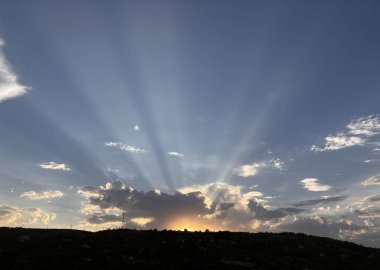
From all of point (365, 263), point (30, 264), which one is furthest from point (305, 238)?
point (30, 264)

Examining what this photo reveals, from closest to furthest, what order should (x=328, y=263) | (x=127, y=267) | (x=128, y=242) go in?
(x=127, y=267) < (x=328, y=263) < (x=128, y=242)

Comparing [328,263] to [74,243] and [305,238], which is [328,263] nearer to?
[305,238]

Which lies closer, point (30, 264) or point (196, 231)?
point (30, 264)

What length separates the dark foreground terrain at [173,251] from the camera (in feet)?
125

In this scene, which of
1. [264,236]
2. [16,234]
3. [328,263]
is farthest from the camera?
[264,236]

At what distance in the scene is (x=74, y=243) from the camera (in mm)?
44625

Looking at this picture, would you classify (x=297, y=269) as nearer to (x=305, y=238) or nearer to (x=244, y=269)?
(x=244, y=269)

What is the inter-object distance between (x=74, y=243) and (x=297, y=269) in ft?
79.7

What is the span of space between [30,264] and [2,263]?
2959 millimetres

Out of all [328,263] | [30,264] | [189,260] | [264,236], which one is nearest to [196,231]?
[264,236]

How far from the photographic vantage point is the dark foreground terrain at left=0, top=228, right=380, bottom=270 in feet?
125

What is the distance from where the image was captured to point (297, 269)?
1534 inches

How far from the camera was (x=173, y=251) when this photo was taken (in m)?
42.1

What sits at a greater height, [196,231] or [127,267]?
[196,231]
